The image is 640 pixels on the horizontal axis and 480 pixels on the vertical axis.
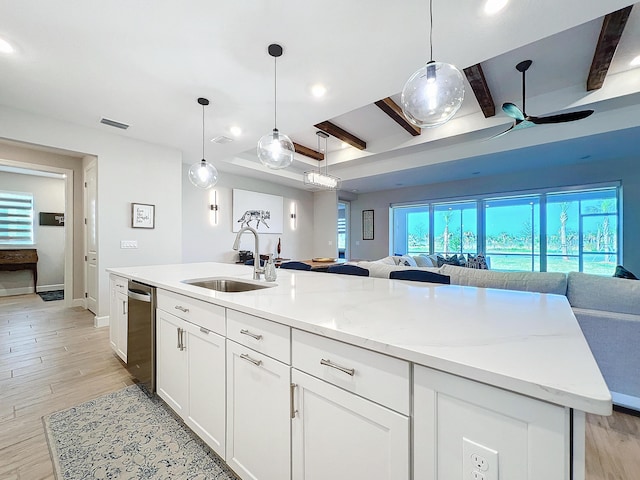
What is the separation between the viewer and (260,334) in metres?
1.18

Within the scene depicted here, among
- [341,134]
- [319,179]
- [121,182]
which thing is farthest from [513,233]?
[121,182]

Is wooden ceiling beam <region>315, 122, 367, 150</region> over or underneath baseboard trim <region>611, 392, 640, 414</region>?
over

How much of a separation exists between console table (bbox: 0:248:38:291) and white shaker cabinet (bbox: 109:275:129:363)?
16.3 ft

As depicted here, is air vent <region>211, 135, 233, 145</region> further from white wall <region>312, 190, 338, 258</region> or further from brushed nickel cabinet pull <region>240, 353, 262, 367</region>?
white wall <region>312, 190, 338, 258</region>

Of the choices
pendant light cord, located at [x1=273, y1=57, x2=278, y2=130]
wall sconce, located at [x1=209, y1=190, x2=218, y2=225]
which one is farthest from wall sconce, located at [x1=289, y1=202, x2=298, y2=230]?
pendant light cord, located at [x1=273, y1=57, x2=278, y2=130]

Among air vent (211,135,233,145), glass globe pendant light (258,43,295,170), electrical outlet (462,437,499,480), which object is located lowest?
electrical outlet (462,437,499,480)

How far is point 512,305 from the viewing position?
50.4 inches

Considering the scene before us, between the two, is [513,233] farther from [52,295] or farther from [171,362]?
[52,295]

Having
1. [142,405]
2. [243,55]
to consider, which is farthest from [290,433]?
[243,55]

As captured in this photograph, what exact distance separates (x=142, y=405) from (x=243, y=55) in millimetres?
2813

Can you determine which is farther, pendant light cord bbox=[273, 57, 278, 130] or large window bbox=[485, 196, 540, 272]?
large window bbox=[485, 196, 540, 272]

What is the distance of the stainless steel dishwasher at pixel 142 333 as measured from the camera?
6.41 feet

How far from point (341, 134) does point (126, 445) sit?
4483 millimetres

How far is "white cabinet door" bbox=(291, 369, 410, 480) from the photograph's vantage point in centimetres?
79
